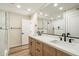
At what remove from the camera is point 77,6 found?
1610 mm

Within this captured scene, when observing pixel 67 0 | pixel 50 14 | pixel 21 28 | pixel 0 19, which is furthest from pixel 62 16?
pixel 21 28

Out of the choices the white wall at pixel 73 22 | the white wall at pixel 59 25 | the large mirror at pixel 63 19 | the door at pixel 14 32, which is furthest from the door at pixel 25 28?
the white wall at pixel 73 22

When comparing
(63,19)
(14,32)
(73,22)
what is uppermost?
(63,19)

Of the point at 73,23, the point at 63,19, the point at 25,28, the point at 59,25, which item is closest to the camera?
the point at 73,23

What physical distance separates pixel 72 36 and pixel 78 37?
151mm

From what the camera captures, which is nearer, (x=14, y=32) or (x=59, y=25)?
(x=59, y=25)

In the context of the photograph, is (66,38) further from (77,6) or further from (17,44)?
(17,44)

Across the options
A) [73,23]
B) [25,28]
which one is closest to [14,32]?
[25,28]

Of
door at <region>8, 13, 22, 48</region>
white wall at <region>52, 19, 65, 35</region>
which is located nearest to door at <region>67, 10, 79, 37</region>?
white wall at <region>52, 19, 65, 35</region>

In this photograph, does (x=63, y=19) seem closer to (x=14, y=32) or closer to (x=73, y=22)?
(x=73, y=22)

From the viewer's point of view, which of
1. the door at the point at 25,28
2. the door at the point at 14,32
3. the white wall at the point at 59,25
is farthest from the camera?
the door at the point at 25,28

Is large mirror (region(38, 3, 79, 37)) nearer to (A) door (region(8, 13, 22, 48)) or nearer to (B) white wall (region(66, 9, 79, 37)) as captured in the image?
(B) white wall (region(66, 9, 79, 37))

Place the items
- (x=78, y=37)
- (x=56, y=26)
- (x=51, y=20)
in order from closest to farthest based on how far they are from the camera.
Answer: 1. (x=78, y=37)
2. (x=56, y=26)
3. (x=51, y=20)

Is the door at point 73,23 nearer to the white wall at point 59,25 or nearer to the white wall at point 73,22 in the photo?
the white wall at point 73,22
